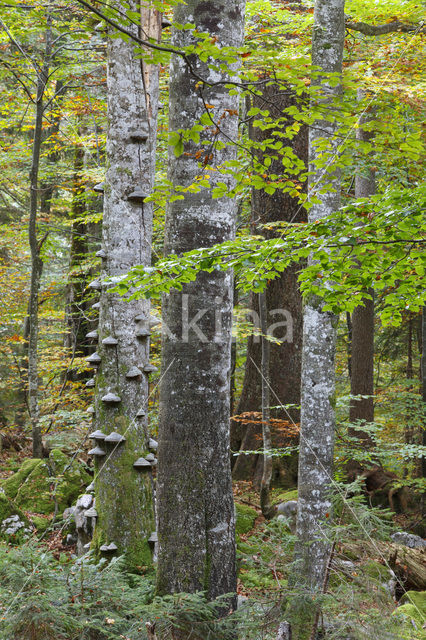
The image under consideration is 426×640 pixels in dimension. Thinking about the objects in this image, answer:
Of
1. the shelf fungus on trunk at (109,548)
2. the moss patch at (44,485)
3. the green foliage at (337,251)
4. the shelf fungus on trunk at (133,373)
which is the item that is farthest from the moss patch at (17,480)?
the green foliage at (337,251)

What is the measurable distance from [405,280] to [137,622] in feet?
8.82

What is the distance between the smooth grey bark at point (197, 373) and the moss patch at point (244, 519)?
4.12 meters

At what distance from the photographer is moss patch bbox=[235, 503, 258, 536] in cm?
711

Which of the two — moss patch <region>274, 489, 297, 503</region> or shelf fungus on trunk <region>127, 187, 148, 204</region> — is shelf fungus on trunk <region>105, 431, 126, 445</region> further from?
moss patch <region>274, 489, 297, 503</region>

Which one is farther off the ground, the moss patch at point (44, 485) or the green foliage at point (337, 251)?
the green foliage at point (337, 251)

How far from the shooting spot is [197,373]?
3.12 metres

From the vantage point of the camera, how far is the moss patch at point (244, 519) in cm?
711

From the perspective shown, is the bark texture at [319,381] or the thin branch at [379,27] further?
the thin branch at [379,27]

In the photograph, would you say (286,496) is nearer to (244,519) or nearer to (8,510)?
(244,519)

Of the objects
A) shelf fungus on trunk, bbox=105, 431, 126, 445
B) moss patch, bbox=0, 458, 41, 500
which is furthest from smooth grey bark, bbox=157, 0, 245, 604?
moss patch, bbox=0, 458, 41, 500

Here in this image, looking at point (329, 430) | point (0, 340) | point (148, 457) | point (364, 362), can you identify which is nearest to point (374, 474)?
point (364, 362)

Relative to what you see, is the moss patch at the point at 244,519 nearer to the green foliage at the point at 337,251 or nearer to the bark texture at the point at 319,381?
the bark texture at the point at 319,381

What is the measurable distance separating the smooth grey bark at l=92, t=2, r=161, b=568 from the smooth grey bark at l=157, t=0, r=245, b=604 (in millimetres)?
1439

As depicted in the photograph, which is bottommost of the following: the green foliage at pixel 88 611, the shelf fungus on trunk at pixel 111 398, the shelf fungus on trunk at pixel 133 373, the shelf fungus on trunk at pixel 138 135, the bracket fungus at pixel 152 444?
the green foliage at pixel 88 611
